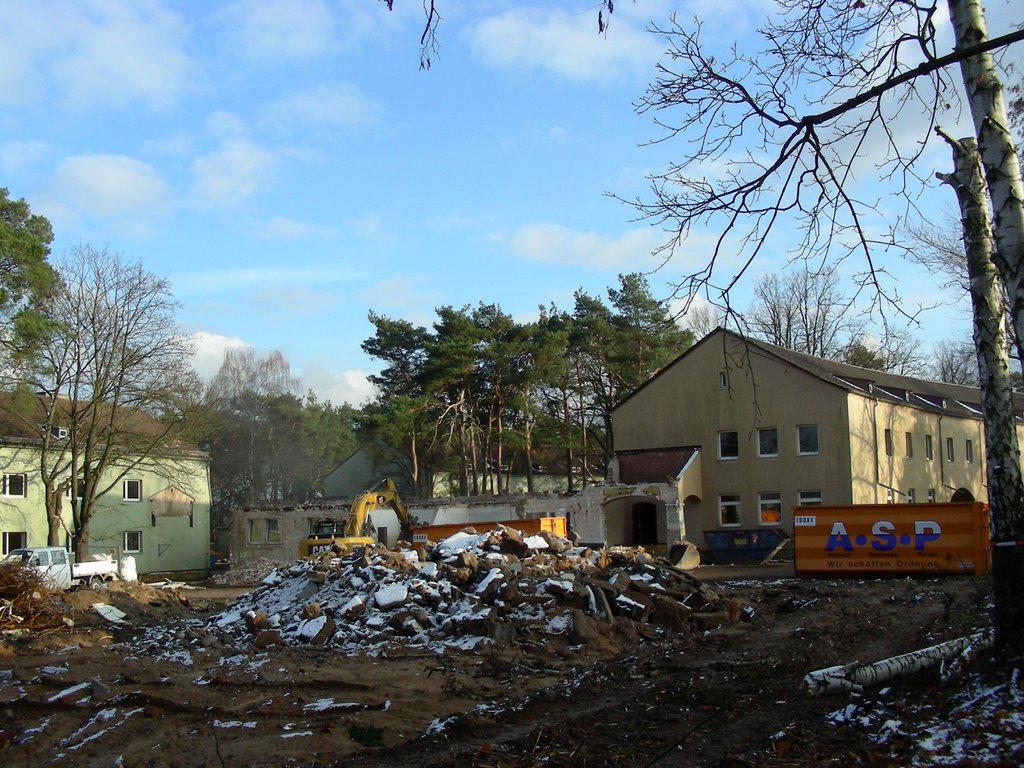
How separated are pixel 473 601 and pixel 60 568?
15.2 metres

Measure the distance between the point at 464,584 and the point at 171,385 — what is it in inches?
1007

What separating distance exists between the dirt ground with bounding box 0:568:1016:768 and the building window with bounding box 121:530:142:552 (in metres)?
31.1

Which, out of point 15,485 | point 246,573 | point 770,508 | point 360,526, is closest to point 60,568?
point 360,526

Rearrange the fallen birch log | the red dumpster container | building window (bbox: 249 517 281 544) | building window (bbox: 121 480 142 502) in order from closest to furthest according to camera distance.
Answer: the fallen birch log, the red dumpster container, building window (bbox: 249 517 281 544), building window (bbox: 121 480 142 502)

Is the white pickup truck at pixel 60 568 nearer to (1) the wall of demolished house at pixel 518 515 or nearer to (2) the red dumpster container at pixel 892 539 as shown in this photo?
(1) the wall of demolished house at pixel 518 515

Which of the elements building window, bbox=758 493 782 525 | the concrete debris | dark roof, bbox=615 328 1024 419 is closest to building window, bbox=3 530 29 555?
the concrete debris

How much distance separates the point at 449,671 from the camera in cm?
1220

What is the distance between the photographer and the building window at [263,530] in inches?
1677

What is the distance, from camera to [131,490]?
154ft

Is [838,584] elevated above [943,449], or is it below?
below

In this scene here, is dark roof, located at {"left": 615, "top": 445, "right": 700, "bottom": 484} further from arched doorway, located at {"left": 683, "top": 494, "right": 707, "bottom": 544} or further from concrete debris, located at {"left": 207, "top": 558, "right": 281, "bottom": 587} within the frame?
concrete debris, located at {"left": 207, "top": 558, "right": 281, "bottom": 587}

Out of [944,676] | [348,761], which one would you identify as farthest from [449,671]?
[944,676]

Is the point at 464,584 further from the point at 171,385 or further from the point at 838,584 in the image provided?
the point at 171,385

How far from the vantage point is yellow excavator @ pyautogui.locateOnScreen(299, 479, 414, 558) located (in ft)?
97.3
